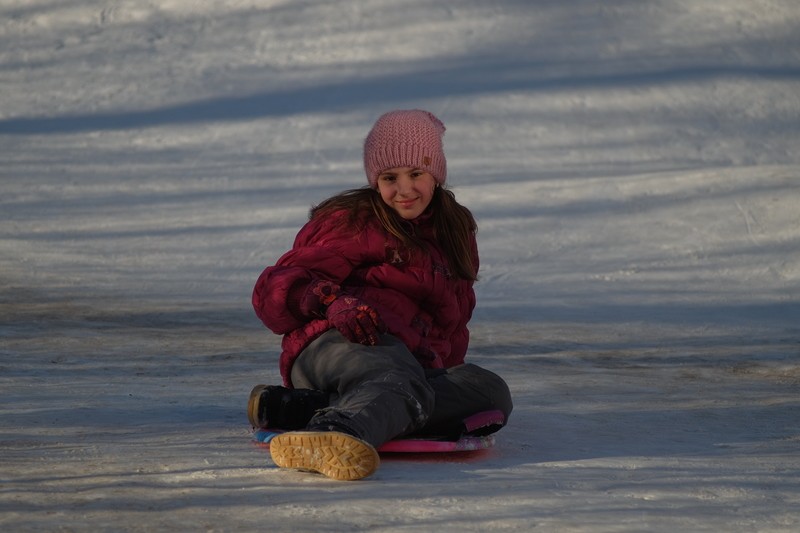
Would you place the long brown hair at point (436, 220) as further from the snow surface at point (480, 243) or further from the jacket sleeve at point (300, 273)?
the snow surface at point (480, 243)

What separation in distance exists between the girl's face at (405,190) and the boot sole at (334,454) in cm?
103

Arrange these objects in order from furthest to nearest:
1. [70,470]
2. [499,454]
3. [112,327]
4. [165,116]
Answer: [165,116] < [112,327] < [499,454] < [70,470]

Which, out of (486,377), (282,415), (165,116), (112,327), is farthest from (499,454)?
(165,116)

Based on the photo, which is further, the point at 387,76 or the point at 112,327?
the point at 387,76

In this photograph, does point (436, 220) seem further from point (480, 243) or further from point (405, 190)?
point (480, 243)

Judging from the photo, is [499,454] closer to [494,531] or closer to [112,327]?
[494,531]

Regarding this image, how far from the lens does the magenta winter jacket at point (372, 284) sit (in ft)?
13.0

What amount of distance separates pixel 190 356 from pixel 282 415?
1.76m

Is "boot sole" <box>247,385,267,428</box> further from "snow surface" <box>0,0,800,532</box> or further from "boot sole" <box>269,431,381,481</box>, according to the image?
"boot sole" <box>269,431,381,481</box>

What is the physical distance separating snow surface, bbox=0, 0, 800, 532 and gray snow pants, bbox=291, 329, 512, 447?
140 mm

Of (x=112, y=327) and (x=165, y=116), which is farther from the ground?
(x=165, y=116)

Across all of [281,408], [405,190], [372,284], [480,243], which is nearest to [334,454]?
[281,408]

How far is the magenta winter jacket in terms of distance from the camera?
156 inches

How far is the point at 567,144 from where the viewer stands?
411 inches
